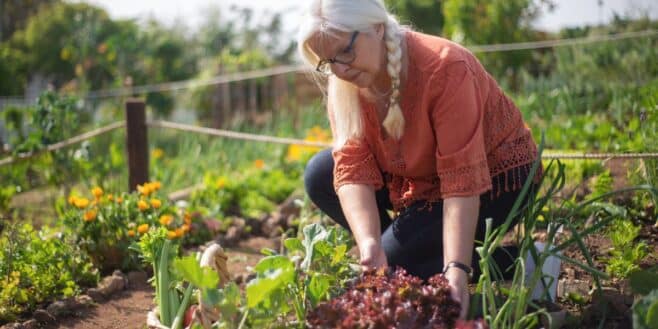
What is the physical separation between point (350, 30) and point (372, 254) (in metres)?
0.59

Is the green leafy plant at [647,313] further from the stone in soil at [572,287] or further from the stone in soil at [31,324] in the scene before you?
the stone in soil at [31,324]

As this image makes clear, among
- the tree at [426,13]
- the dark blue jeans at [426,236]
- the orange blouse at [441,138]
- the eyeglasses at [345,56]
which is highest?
the tree at [426,13]

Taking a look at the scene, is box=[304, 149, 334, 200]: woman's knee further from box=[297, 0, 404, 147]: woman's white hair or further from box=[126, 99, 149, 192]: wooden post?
box=[126, 99, 149, 192]: wooden post

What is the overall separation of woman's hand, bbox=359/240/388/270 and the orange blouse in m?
0.22

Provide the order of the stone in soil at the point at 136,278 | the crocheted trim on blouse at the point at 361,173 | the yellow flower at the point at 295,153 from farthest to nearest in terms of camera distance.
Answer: the yellow flower at the point at 295,153, the stone in soil at the point at 136,278, the crocheted trim on blouse at the point at 361,173

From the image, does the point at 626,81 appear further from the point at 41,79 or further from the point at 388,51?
the point at 41,79

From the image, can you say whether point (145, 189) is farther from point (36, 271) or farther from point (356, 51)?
point (356, 51)

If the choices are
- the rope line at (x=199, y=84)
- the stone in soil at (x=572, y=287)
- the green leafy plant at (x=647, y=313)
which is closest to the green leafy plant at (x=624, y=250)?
the stone in soil at (x=572, y=287)

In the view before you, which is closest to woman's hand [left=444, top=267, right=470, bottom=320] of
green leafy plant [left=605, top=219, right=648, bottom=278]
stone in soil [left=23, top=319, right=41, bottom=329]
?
green leafy plant [left=605, top=219, right=648, bottom=278]

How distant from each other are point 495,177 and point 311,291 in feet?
2.35

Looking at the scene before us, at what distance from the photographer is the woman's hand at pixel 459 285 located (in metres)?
1.71

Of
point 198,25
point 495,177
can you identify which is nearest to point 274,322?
point 495,177

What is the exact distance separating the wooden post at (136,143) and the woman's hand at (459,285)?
8.39ft

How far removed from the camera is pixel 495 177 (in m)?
2.21
